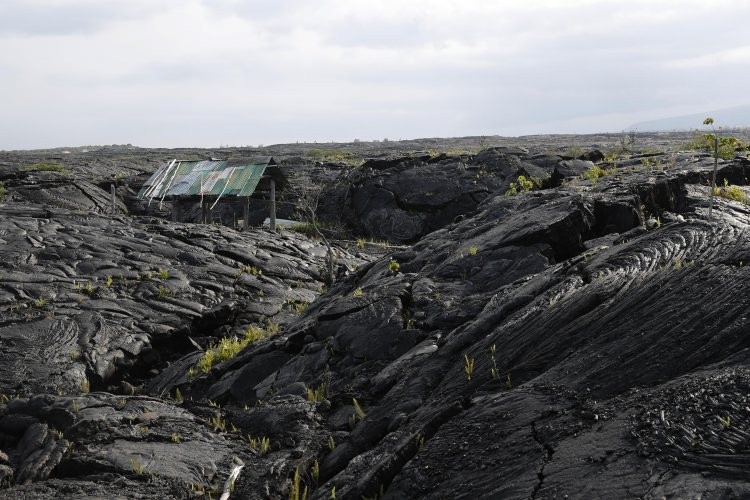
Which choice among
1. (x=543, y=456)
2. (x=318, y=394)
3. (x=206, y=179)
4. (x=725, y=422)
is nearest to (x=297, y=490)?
(x=543, y=456)

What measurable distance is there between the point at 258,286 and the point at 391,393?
1809cm

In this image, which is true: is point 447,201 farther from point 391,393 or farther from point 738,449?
point 738,449

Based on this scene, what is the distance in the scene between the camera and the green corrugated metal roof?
122 ft

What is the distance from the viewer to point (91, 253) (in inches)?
1106

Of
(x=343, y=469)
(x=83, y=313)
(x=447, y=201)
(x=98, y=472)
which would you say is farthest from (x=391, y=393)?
(x=447, y=201)

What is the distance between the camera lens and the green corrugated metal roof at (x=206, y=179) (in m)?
37.2

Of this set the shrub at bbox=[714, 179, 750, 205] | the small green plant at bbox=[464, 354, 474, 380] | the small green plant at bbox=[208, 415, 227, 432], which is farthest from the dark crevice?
the shrub at bbox=[714, 179, 750, 205]

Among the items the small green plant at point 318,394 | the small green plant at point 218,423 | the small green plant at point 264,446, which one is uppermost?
the small green plant at point 318,394

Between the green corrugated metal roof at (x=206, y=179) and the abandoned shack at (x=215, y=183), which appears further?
the abandoned shack at (x=215, y=183)

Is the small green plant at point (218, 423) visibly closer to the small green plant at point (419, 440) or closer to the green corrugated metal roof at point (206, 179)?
the small green plant at point (419, 440)

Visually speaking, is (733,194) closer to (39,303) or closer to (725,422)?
(725,422)

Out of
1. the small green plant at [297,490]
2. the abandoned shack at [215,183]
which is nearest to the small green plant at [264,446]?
the small green plant at [297,490]

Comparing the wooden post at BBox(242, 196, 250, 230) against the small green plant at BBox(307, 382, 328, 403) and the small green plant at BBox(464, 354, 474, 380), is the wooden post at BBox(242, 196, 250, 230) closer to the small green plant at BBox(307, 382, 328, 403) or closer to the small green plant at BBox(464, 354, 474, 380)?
the small green plant at BBox(307, 382, 328, 403)

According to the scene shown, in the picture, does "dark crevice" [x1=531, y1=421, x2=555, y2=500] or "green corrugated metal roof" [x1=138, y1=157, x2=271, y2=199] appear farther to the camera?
"green corrugated metal roof" [x1=138, y1=157, x2=271, y2=199]
